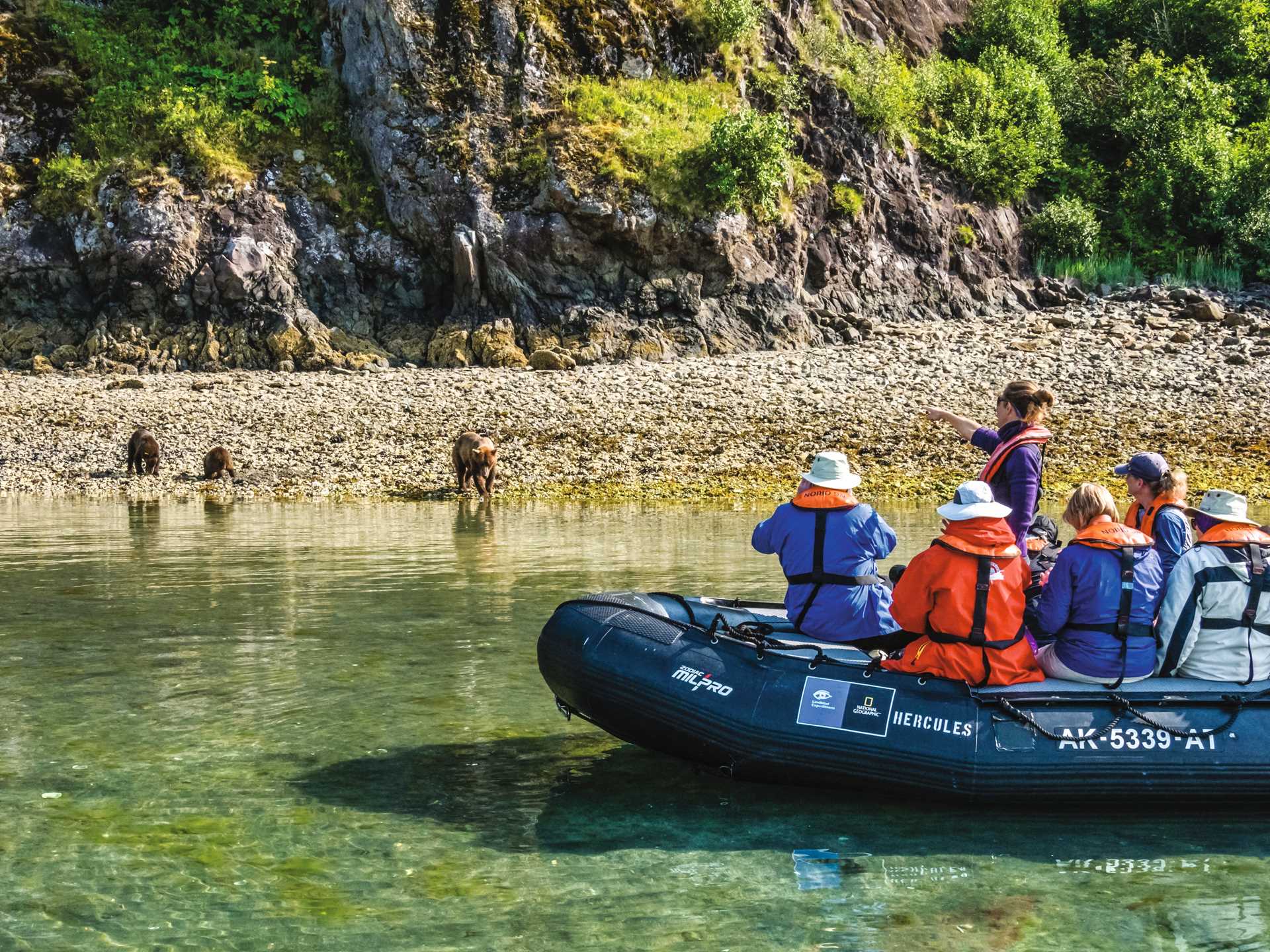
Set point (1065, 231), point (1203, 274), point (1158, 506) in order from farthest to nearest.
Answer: point (1065, 231) → point (1203, 274) → point (1158, 506)

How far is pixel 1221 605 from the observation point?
19.4ft

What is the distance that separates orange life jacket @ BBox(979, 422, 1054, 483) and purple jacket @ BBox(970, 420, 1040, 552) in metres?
0.02

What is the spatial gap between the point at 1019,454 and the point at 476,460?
12248mm

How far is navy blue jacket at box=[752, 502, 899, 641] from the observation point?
21.5 feet

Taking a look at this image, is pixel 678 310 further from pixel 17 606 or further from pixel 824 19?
pixel 17 606

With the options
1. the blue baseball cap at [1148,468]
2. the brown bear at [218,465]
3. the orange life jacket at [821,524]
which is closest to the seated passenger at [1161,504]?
the blue baseball cap at [1148,468]

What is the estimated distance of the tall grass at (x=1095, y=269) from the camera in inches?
1254

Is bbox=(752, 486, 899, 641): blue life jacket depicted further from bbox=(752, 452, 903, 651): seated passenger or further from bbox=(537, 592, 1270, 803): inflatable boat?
bbox=(537, 592, 1270, 803): inflatable boat

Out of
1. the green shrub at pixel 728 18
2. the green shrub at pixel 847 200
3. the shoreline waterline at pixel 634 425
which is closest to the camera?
the shoreline waterline at pixel 634 425

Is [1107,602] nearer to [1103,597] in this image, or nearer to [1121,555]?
[1103,597]

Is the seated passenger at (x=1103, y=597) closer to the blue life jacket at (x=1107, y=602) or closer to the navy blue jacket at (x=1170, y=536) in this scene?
the blue life jacket at (x=1107, y=602)

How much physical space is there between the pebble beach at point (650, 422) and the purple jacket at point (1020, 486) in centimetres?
1136

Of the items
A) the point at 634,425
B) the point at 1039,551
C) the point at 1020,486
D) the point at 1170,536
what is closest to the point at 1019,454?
the point at 1020,486

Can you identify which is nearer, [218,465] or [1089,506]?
[1089,506]
